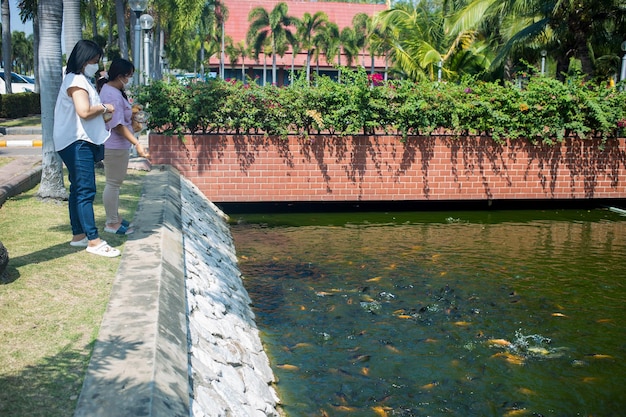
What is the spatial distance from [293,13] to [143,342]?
67.9m

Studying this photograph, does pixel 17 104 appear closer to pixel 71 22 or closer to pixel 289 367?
pixel 71 22

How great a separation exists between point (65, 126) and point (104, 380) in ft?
10.8

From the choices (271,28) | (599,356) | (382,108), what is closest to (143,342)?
(599,356)

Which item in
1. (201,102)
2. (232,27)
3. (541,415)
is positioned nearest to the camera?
(541,415)

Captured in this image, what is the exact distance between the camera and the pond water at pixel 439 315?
591 cm

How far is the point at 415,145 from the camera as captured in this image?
14305 millimetres

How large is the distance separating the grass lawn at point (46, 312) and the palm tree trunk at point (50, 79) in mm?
1073

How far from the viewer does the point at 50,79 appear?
964 centimetres

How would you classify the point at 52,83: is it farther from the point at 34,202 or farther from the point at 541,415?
the point at 541,415

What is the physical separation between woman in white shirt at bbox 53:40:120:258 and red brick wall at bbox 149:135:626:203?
6.86 metres

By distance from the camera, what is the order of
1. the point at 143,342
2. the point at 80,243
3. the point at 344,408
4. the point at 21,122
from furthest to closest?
the point at 21,122 → the point at 80,243 → the point at 344,408 → the point at 143,342

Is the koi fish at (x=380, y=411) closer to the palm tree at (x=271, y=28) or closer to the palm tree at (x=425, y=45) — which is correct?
the palm tree at (x=425, y=45)

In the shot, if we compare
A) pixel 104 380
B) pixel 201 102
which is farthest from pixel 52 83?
pixel 104 380

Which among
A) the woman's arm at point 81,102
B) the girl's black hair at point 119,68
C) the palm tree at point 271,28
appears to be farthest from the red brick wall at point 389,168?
the palm tree at point 271,28
